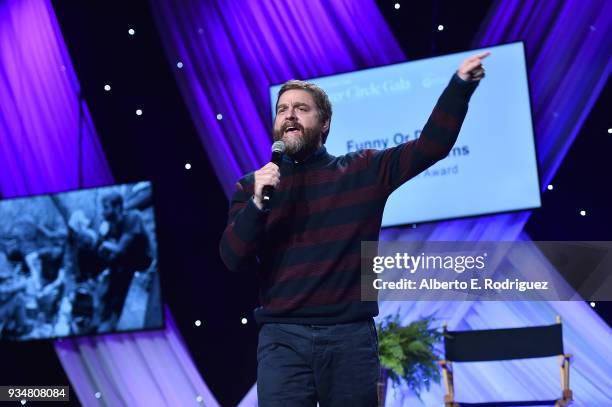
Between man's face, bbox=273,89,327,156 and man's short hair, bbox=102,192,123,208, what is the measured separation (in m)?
2.90

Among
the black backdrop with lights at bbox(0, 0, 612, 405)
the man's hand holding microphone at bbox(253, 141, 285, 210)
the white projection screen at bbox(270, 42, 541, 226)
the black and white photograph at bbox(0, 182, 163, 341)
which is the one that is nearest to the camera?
the man's hand holding microphone at bbox(253, 141, 285, 210)

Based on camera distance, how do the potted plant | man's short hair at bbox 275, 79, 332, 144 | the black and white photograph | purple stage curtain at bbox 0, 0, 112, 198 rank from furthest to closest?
purple stage curtain at bbox 0, 0, 112, 198, the black and white photograph, the potted plant, man's short hair at bbox 275, 79, 332, 144

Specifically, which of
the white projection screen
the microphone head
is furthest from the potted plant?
the microphone head

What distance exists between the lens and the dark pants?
174 cm

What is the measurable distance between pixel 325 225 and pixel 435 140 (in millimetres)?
344

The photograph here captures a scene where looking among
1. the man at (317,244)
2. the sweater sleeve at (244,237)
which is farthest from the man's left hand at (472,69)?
the sweater sleeve at (244,237)

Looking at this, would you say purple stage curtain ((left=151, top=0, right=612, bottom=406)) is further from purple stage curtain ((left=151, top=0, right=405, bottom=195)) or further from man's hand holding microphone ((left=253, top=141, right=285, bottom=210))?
man's hand holding microphone ((left=253, top=141, right=285, bottom=210))

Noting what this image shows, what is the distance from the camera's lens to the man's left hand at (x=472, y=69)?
176 cm

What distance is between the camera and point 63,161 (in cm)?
494

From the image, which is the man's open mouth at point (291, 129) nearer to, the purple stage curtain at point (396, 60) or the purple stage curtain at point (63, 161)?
the purple stage curtain at point (396, 60)

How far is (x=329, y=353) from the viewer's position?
1757 mm

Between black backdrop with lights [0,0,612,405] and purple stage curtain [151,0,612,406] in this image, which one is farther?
black backdrop with lights [0,0,612,405]

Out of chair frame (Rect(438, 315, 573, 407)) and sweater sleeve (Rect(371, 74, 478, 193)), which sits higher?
sweater sleeve (Rect(371, 74, 478, 193))

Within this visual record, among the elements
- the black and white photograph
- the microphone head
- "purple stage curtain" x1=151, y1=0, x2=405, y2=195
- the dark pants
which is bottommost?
the dark pants
